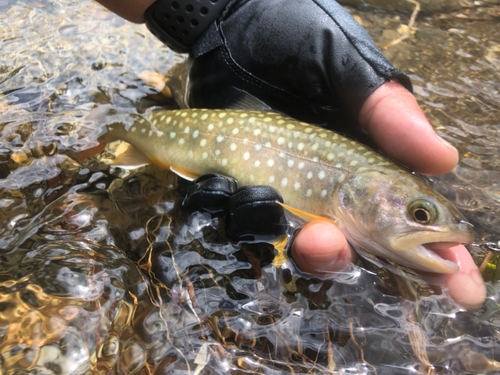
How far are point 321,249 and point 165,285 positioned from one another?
982 millimetres

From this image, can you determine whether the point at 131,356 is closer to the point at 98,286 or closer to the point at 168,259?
the point at 98,286

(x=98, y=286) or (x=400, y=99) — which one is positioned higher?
(x=400, y=99)

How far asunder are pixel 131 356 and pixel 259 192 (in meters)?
1.16

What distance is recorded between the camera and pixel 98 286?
2020 mm

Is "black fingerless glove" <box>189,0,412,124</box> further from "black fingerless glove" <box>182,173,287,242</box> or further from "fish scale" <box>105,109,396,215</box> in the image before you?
"black fingerless glove" <box>182,173,287,242</box>

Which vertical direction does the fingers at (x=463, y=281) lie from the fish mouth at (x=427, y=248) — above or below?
below

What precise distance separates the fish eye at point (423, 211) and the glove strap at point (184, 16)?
236 centimetres

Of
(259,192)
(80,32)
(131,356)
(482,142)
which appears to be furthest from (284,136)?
(80,32)

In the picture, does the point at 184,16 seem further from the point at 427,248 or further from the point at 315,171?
the point at 427,248

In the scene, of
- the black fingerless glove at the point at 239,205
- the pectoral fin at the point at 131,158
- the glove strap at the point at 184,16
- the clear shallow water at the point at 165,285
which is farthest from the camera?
the glove strap at the point at 184,16

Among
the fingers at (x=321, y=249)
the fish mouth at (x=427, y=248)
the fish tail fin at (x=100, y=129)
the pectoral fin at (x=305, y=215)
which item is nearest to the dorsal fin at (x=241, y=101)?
the fish tail fin at (x=100, y=129)

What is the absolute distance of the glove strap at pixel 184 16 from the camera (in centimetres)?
317

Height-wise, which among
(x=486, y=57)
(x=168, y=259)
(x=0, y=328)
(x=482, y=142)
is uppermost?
(x=486, y=57)

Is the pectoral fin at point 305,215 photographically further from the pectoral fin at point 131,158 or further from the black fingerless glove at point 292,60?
the pectoral fin at point 131,158
